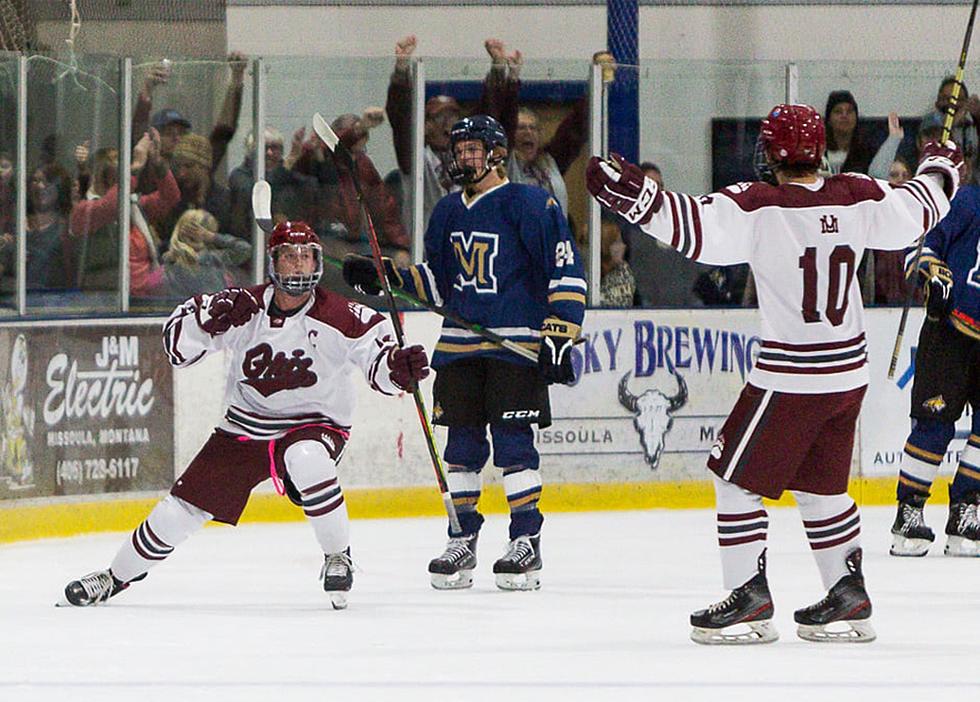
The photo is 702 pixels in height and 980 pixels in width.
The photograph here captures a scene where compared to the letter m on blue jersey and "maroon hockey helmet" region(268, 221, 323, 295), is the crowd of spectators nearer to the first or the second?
the letter m on blue jersey

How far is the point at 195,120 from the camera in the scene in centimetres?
743

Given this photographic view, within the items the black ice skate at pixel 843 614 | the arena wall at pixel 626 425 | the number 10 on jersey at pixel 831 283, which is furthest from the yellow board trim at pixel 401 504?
the number 10 on jersey at pixel 831 283

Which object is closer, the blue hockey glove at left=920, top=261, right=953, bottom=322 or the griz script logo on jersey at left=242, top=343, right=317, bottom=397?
the griz script logo on jersey at left=242, top=343, right=317, bottom=397

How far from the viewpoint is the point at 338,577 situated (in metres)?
5.01

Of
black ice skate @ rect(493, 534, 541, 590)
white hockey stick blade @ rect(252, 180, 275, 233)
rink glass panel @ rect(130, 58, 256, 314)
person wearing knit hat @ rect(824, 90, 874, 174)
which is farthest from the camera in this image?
person wearing knit hat @ rect(824, 90, 874, 174)

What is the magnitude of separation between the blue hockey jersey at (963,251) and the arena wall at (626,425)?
160 centimetres

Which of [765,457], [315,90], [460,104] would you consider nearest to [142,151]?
[315,90]

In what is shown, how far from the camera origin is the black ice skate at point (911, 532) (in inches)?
245

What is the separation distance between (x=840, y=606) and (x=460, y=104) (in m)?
3.71

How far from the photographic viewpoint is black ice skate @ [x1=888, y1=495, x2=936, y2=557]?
6230 mm

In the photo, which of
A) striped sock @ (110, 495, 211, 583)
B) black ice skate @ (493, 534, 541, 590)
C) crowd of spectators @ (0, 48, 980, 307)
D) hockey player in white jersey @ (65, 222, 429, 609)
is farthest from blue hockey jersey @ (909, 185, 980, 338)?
striped sock @ (110, 495, 211, 583)

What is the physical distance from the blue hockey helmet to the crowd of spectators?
A: 1.88 metres

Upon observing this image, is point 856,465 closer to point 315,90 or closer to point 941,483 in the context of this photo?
point 941,483

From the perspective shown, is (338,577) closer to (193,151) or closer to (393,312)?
(393,312)
